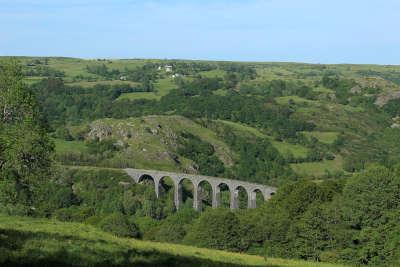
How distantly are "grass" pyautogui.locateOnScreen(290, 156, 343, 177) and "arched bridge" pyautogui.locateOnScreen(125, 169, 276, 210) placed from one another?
4859cm

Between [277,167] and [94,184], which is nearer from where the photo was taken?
[94,184]

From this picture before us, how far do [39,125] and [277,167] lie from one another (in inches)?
5860

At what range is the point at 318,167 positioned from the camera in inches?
7259

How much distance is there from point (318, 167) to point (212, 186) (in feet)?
197

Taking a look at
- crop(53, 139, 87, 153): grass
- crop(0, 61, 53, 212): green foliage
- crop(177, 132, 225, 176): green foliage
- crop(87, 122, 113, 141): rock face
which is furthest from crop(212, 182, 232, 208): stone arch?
crop(0, 61, 53, 212): green foliage

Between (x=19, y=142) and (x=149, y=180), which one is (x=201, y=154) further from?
(x=19, y=142)

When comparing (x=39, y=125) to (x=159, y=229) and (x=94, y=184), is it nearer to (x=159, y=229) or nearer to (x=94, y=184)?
(x=159, y=229)

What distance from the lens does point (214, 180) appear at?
133125 millimetres

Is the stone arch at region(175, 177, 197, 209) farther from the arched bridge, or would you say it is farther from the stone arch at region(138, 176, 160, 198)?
the stone arch at region(138, 176, 160, 198)

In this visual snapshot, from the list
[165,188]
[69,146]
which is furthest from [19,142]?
[69,146]

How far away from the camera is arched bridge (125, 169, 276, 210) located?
126250mm

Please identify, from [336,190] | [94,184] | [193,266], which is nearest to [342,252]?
[336,190]

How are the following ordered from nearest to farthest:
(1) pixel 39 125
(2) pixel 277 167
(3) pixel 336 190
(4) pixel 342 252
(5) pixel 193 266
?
1. (5) pixel 193 266
2. (1) pixel 39 125
3. (4) pixel 342 252
4. (3) pixel 336 190
5. (2) pixel 277 167

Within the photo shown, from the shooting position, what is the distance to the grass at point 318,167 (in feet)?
584
